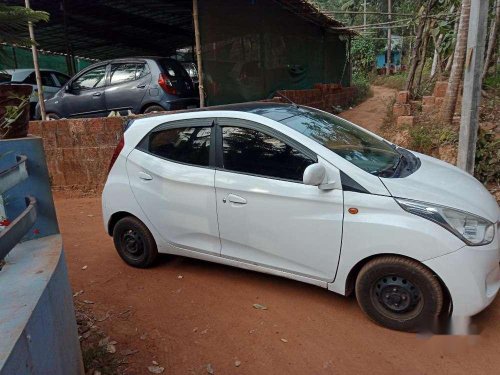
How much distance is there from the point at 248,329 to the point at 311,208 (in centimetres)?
105

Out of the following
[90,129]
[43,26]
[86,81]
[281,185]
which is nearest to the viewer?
[281,185]

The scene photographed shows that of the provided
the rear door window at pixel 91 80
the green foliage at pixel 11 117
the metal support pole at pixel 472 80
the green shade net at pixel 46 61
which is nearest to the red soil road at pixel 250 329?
the green foliage at pixel 11 117

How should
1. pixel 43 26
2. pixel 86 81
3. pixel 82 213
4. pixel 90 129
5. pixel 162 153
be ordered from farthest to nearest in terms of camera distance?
pixel 43 26 < pixel 86 81 < pixel 90 129 < pixel 82 213 < pixel 162 153

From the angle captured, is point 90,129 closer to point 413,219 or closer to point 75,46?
point 413,219

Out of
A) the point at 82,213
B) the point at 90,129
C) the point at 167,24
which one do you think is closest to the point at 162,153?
the point at 82,213

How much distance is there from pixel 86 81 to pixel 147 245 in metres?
6.14

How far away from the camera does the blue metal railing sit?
69.7 inches

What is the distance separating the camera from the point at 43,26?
14.2m

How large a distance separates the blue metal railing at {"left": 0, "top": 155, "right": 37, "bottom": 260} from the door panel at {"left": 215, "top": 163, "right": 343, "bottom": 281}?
64.3 inches

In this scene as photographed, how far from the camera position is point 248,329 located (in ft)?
10.8

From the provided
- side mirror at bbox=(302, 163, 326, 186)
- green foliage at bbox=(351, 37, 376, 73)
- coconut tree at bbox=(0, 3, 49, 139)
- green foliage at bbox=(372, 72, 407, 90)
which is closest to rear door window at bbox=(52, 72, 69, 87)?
coconut tree at bbox=(0, 3, 49, 139)

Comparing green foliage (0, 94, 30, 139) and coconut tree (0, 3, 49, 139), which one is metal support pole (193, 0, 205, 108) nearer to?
coconut tree (0, 3, 49, 139)

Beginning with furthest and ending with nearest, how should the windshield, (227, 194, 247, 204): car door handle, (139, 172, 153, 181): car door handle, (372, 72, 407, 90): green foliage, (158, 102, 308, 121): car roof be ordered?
1. (372, 72, 407, 90): green foliage
2. (139, 172, 153, 181): car door handle
3. (158, 102, 308, 121): car roof
4. (227, 194, 247, 204): car door handle
5. the windshield

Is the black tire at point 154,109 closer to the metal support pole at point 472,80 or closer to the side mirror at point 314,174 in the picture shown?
the metal support pole at point 472,80
